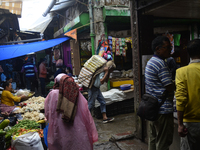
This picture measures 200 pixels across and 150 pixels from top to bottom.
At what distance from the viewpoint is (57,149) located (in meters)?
3.13

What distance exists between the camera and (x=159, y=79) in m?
2.46

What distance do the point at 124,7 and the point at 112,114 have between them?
405cm

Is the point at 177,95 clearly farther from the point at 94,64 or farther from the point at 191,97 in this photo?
the point at 94,64

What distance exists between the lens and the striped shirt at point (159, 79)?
241 centimetres

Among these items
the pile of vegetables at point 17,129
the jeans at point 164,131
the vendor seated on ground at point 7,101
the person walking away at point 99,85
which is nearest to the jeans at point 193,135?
the jeans at point 164,131

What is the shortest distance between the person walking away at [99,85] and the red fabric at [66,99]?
2.36m

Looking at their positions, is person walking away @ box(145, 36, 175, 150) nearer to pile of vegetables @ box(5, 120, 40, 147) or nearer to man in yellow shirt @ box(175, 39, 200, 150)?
man in yellow shirt @ box(175, 39, 200, 150)

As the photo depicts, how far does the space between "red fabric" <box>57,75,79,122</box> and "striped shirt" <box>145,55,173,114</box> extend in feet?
4.21

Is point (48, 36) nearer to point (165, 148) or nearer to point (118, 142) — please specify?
point (118, 142)

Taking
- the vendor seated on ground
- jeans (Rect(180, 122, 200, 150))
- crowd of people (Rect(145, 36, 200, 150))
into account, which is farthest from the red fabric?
the vendor seated on ground

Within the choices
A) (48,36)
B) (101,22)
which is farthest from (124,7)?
(48,36)

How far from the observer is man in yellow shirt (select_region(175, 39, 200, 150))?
2150 millimetres

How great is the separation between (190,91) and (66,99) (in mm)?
1838

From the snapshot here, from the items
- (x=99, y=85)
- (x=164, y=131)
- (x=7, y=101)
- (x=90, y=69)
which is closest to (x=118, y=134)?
(x=99, y=85)
